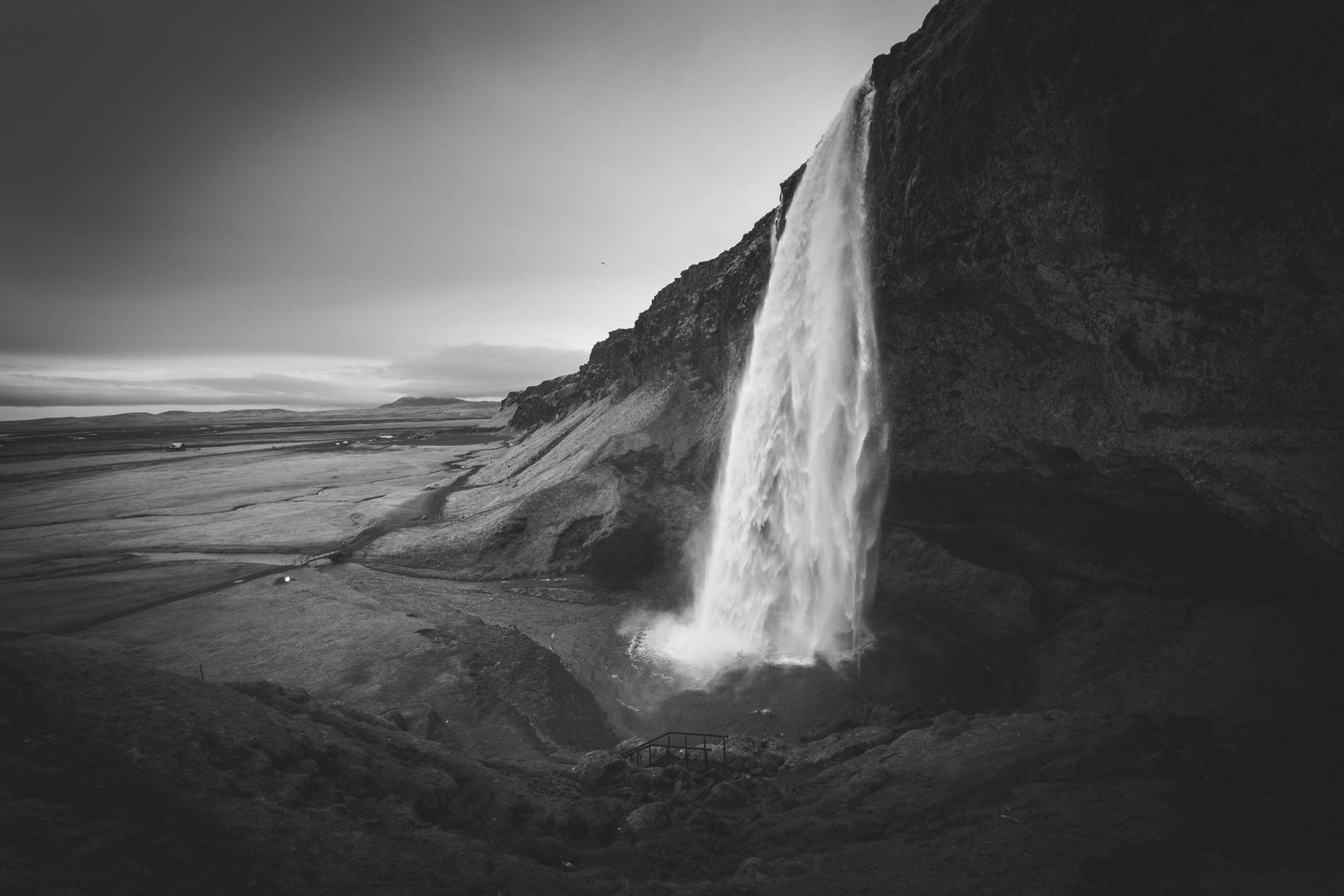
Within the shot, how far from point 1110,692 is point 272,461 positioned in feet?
172

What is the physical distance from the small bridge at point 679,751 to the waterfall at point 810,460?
10.6 feet

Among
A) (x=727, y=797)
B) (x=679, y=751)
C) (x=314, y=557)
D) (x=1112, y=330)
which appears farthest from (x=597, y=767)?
(x=314, y=557)

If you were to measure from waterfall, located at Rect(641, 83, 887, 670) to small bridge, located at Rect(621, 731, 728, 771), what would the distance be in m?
3.23

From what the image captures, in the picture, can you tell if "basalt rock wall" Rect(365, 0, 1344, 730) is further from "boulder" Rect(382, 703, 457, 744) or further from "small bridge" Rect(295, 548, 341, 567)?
"small bridge" Rect(295, 548, 341, 567)

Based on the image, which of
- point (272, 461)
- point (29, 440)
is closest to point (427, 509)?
point (272, 461)

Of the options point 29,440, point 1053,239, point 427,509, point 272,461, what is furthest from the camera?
point 29,440

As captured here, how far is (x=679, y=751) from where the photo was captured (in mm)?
9578

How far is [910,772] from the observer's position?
6773 mm

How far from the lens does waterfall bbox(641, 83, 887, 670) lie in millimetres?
14016

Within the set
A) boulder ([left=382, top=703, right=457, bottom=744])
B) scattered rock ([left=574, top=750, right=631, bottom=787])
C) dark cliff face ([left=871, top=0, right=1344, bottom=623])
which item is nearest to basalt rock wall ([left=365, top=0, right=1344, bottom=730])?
dark cliff face ([left=871, top=0, right=1344, bottom=623])

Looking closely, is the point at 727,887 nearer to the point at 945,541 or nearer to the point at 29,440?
the point at 945,541

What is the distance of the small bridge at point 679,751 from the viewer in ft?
26.9

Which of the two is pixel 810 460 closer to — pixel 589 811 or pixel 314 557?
pixel 589 811

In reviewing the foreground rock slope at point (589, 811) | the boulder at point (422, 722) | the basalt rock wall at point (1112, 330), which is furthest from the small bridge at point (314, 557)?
the basalt rock wall at point (1112, 330)
